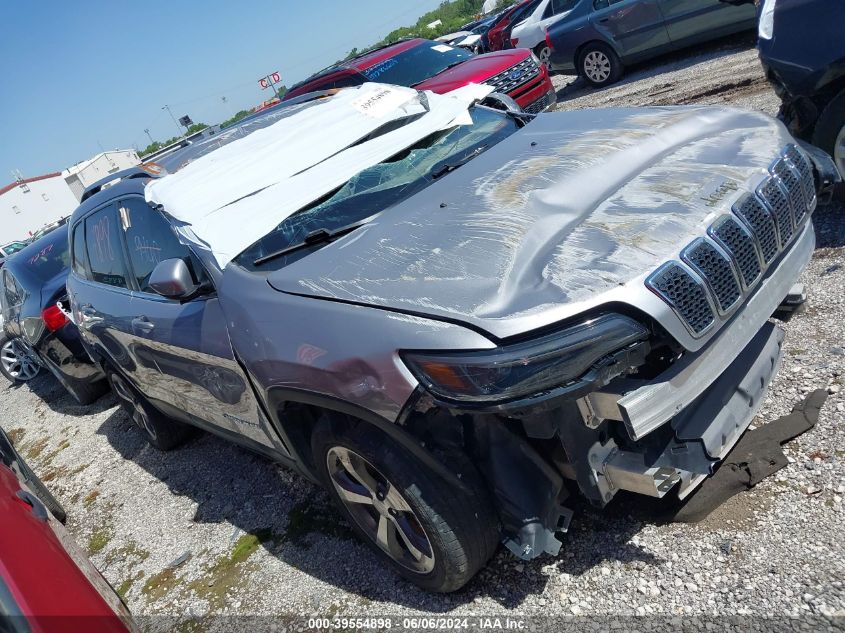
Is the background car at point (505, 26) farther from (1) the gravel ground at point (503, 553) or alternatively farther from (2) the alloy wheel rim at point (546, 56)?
(1) the gravel ground at point (503, 553)

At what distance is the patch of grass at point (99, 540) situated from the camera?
4229 mm

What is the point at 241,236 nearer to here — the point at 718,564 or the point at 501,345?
the point at 501,345

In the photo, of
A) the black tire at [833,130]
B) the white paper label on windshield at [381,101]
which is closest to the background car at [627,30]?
the black tire at [833,130]

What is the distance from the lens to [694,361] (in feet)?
7.08

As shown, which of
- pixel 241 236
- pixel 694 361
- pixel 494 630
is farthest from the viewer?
pixel 241 236

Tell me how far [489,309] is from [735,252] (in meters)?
0.91

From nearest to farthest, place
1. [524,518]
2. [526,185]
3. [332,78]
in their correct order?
1. [524,518]
2. [526,185]
3. [332,78]

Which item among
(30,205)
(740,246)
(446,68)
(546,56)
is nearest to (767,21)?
(740,246)

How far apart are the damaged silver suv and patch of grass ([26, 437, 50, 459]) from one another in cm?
382

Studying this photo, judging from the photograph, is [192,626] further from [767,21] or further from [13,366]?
[13,366]

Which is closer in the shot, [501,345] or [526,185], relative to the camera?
[501,345]

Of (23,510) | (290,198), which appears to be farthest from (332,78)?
(23,510)

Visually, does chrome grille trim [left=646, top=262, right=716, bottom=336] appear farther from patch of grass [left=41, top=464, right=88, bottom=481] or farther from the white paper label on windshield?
patch of grass [left=41, top=464, right=88, bottom=481]

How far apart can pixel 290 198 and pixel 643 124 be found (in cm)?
170
